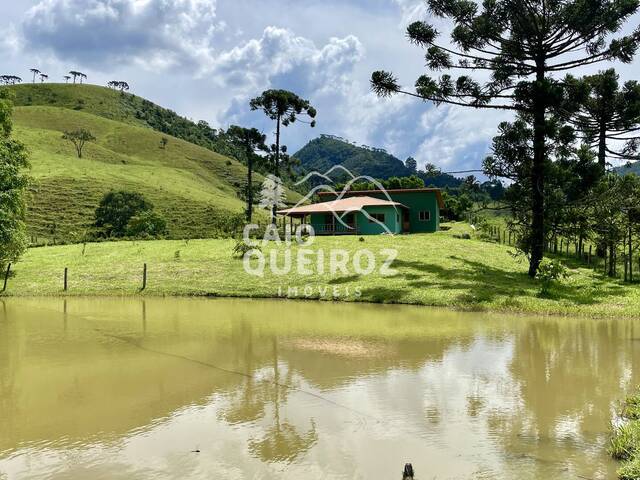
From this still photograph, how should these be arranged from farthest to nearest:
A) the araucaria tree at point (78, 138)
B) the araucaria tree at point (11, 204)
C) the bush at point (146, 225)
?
1. the araucaria tree at point (78, 138)
2. the bush at point (146, 225)
3. the araucaria tree at point (11, 204)

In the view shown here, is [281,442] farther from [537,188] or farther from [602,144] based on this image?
[602,144]

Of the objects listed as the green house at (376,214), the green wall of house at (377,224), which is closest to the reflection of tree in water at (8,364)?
the green house at (376,214)

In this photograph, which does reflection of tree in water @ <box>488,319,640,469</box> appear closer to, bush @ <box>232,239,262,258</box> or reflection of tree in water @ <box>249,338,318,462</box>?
reflection of tree in water @ <box>249,338,318,462</box>

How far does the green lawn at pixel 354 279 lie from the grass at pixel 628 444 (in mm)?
11269

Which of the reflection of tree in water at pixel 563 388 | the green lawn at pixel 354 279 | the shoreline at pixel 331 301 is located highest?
the green lawn at pixel 354 279

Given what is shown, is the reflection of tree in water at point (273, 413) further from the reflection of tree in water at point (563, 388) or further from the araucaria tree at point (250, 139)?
the araucaria tree at point (250, 139)

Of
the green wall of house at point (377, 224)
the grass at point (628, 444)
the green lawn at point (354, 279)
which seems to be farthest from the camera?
the green wall of house at point (377, 224)

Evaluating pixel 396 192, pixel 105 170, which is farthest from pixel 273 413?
pixel 105 170

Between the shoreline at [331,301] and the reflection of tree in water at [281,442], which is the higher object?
the shoreline at [331,301]

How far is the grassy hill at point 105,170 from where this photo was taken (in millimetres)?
66562

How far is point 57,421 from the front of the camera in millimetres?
7367

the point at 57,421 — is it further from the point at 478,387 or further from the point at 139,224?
the point at 139,224

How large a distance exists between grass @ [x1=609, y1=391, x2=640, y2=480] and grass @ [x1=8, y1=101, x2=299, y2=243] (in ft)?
127

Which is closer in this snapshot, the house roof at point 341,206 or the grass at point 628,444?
the grass at point 628,444
